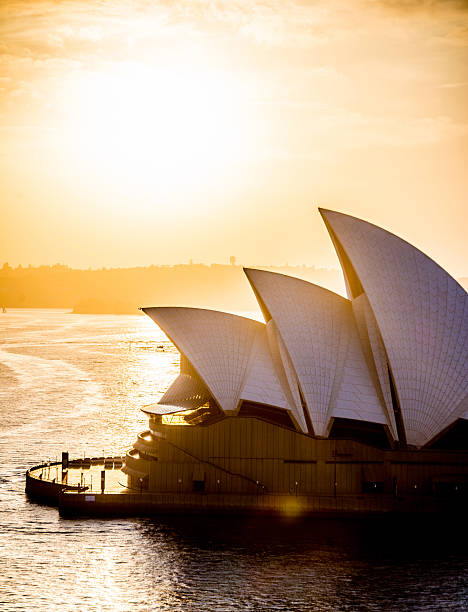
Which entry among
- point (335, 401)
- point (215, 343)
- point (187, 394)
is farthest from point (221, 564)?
point (215, 343)

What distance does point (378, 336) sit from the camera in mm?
52969

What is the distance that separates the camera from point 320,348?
5309cm

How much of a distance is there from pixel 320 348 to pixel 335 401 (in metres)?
3.34

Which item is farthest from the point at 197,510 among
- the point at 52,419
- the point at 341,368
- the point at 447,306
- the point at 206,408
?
the point at 52,419

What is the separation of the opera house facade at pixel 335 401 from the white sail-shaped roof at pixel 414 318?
7 cm

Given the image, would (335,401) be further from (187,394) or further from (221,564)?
(221,564)

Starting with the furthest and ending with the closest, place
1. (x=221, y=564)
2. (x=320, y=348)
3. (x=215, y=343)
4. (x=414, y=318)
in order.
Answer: (x=215, y=343) → (x=320, y=348) → (x=414, y=318) → (x=221, y=564)

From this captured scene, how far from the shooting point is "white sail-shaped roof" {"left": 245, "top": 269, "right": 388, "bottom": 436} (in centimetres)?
5175

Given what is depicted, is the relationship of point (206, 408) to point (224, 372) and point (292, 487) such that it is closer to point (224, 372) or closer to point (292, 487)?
point (224, 372)

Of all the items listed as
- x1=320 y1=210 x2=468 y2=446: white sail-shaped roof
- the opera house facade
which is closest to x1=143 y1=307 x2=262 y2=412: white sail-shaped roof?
the opera house facade

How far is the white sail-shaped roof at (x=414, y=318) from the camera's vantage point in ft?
167

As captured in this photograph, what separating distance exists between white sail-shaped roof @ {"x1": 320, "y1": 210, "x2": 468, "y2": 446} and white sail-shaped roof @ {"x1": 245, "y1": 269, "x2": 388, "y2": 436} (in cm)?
235

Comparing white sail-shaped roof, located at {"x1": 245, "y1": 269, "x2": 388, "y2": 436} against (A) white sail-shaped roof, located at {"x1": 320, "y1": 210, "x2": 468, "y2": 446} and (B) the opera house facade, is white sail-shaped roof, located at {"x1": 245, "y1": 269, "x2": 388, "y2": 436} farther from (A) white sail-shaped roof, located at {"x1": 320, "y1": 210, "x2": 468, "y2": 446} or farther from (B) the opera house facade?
(A) white sail-shaped roof, located at {"x1": 320, "y1": 210, "x2": 468, "y2": 446}

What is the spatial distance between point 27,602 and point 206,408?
1942 centimetres
